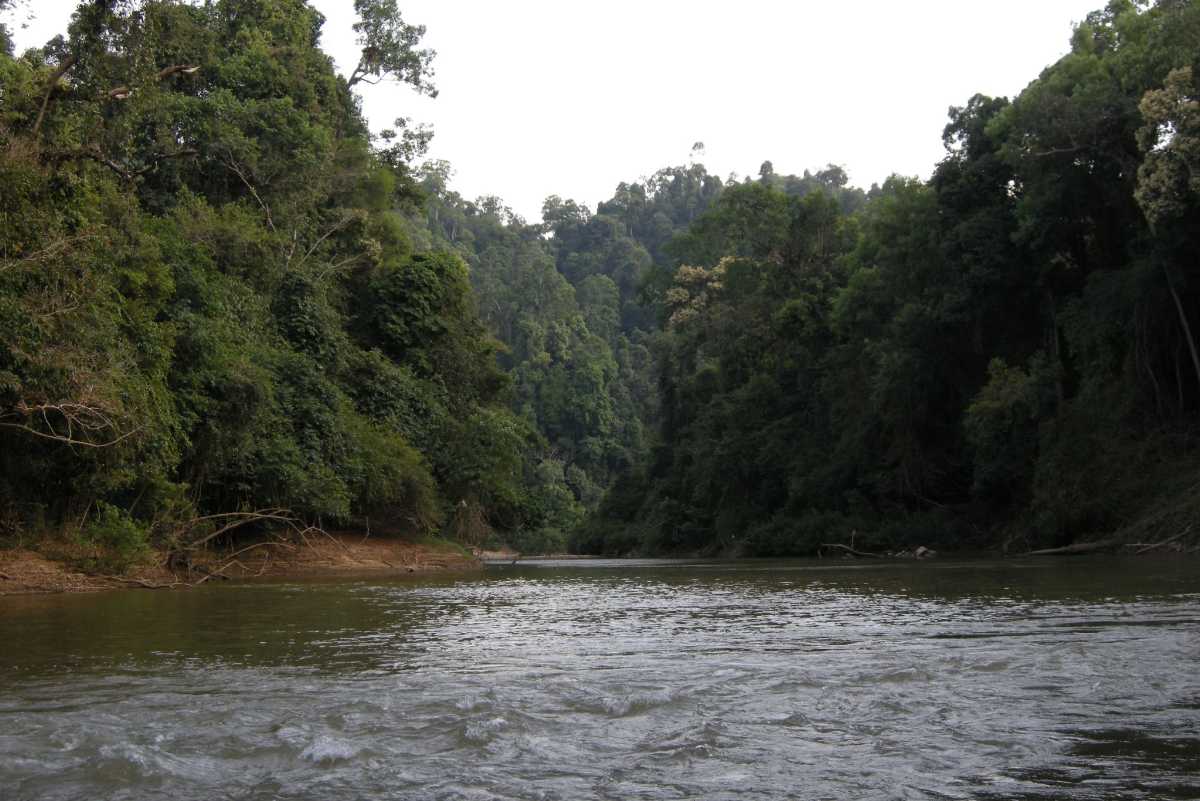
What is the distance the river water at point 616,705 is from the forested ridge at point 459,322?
27.3 ft

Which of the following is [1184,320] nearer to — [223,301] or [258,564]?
[258,564]

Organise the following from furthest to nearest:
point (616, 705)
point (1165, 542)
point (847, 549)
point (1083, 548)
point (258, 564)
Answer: point (847, 549), point (1083, 548), point (1165, 542), point (258, 564), point (616, 705)

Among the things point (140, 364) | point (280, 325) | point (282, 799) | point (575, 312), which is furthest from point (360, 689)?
point (575, 312)

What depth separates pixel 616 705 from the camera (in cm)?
579

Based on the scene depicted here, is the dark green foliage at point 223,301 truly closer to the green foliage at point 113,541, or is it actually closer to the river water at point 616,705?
the green foliage at point 113,541

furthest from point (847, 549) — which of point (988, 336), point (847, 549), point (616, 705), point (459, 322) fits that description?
point (616, 705)

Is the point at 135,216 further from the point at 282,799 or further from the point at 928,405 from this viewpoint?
the point at 928,405

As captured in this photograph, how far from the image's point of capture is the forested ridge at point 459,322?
58.4 feet

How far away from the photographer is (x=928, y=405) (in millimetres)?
36250

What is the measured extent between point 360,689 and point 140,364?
14.3 meters

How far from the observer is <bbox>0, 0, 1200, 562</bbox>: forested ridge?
17.8m

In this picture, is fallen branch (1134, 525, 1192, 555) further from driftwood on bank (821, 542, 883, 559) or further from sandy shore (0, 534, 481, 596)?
sandy shore (0, 534, 481, 596)

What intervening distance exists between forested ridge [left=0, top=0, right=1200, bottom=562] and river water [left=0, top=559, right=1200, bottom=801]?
8.32 metres

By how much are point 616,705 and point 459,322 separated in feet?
98.7
